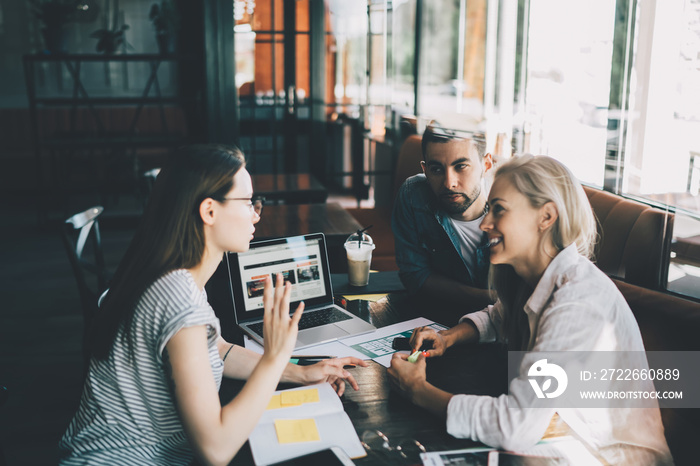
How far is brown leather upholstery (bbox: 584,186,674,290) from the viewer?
2.17 meters

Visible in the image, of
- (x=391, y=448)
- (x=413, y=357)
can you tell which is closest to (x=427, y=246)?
(x=413, y=357)

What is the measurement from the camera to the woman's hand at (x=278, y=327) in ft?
3.78

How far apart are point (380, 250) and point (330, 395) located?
229cm

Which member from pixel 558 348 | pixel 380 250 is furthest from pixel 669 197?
pixel 558 348

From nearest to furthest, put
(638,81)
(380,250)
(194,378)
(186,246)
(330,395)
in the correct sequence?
(194,378), (186,246), (330,395), (638,81), (380,250)

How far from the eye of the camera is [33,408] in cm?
270

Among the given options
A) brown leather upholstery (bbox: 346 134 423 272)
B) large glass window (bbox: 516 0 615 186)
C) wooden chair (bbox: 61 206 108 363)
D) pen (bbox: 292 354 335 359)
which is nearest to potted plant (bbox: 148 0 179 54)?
brown leather upholstery (bbox: 346 134 423 272)

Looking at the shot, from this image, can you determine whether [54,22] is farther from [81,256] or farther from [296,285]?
[296,285]

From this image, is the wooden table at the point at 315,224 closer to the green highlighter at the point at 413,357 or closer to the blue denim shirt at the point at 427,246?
the blue denim shirt at the point at 427,246

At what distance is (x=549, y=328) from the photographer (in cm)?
118

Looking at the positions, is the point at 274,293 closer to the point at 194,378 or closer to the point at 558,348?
the point at 194,378

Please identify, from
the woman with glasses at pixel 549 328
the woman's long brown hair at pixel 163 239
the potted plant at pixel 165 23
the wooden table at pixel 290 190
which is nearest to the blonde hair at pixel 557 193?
the woman with glasses at pixel 549 328

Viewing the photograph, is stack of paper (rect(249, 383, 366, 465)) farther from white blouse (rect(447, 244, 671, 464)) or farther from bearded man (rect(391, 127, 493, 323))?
bearded man (rect(391, 127, 493, 323))

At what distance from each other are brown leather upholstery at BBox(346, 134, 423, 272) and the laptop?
1460 mm
